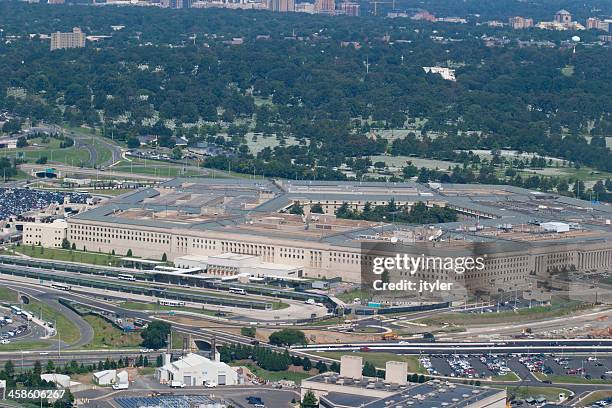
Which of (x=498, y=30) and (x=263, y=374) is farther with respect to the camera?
(x=498, y=30)

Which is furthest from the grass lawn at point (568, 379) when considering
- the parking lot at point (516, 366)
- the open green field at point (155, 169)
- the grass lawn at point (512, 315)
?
the open green field at point (155, 169)

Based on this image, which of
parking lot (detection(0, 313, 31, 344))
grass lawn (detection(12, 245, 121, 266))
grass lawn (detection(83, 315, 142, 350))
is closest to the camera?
grass lawn (detection(83, 315, 142, 350))

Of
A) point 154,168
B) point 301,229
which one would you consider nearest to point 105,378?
point 301,229

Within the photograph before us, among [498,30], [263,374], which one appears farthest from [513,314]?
[498,30]

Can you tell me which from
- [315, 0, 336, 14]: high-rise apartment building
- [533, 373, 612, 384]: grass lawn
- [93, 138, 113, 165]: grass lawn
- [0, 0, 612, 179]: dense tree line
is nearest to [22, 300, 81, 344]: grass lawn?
[533, 373, 612, 384]: grass lawn

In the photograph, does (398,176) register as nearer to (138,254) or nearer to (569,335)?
(138,254)

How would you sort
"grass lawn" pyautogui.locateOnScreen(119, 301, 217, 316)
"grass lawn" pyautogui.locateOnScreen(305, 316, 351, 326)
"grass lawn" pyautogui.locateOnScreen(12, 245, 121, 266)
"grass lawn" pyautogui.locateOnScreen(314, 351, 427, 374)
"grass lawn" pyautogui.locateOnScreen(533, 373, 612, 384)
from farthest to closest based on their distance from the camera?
"grass lawn" pyautogui.locateOnScreen(12, 245, 121, 266) → "grass lawn" pyautogui.locateOnScreen(119, 301, 217, 316) → "grass lawn" pyautogui.locateOnScreen(305, 316, 351, 326) → "grass lawn" pyautogui.locateOnScreen(314, 351, 427, 374) → "grass lawn" pyautogui.locateOnScreen(533, 373, 612, 384)

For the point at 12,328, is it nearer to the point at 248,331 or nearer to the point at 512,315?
the point at 248,331

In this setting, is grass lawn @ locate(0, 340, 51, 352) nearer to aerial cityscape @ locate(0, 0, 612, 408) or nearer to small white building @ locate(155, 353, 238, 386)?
aerial cityscape @ locate(0, 0, 612, 408)
